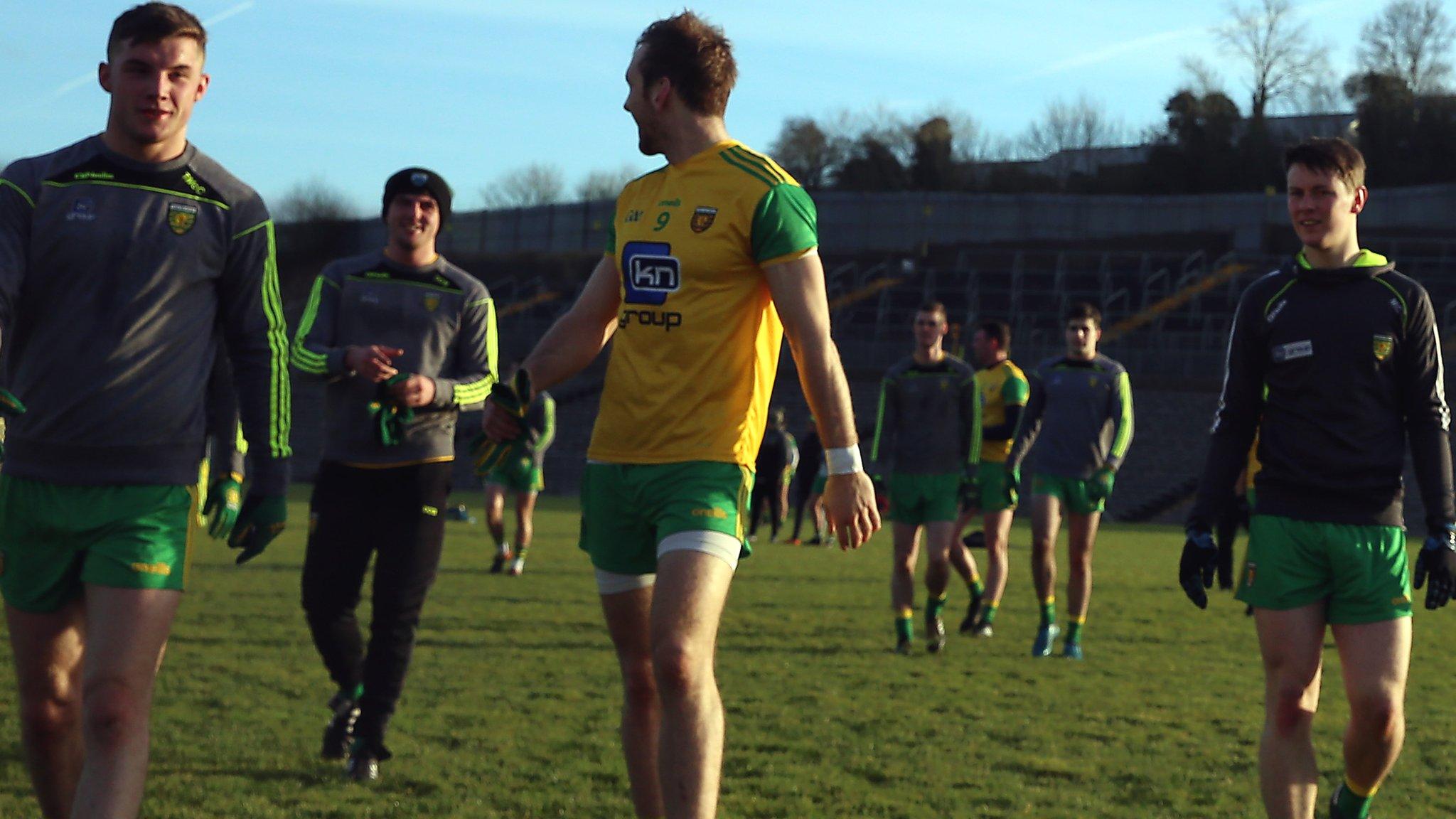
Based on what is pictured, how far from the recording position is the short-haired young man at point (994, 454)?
39.6ft

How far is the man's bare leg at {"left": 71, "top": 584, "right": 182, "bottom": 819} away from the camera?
399cm

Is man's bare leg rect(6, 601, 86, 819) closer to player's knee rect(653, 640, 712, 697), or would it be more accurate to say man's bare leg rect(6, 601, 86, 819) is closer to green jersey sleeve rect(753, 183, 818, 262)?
player's knee rect(653, 640, 712, 697)

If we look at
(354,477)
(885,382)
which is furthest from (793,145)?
(354,477)

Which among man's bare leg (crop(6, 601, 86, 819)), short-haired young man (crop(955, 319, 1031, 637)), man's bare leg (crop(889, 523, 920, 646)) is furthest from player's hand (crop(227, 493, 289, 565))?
short-haired young man (crop(955, 319, 1031, 637))

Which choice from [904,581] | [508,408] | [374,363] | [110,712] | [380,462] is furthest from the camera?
[904,581]

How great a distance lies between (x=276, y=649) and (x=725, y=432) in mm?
6453

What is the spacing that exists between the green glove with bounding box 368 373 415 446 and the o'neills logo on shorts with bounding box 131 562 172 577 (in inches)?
77.2

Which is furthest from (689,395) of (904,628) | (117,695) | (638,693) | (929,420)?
(929,420)

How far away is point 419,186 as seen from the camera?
21.8ft

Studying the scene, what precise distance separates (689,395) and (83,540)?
1598 millimetres

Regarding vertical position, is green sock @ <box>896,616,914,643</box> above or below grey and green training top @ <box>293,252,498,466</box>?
below

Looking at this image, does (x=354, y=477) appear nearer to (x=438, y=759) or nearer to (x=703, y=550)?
(x=438, y=759)

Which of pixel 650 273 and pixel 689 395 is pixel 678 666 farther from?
pixel 650 273

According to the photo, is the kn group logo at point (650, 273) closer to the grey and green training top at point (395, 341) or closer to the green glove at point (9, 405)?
the green glove at point (9, 405)
